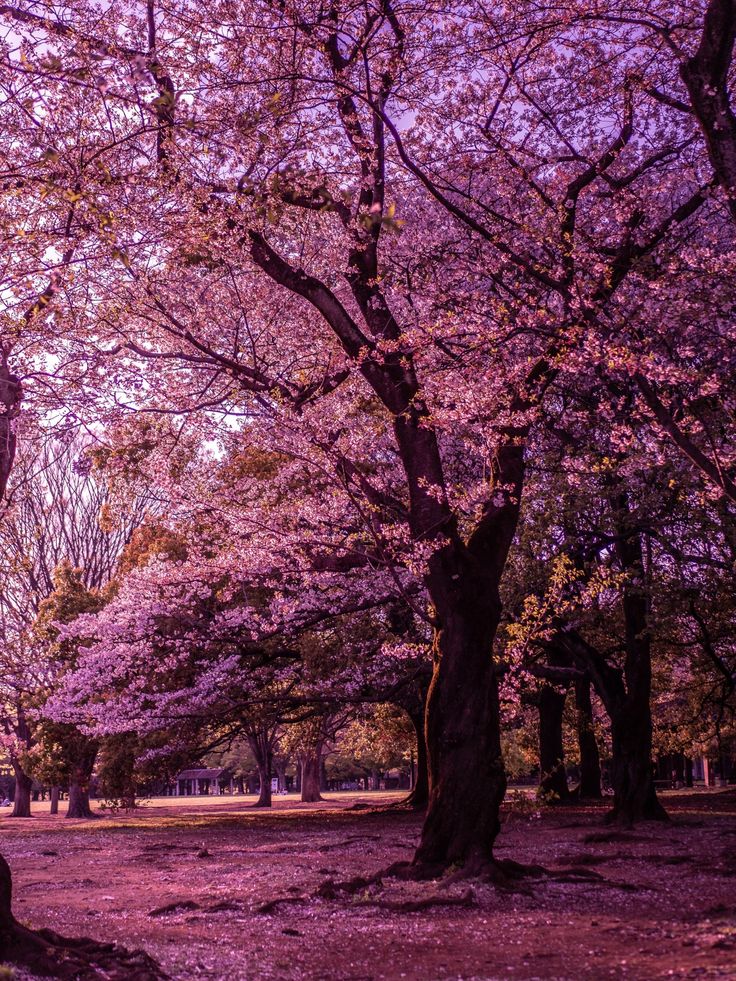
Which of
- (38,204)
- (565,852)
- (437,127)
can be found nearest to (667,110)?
(437,127)

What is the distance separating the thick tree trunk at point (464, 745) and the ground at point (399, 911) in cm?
75

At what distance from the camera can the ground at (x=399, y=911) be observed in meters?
7.82

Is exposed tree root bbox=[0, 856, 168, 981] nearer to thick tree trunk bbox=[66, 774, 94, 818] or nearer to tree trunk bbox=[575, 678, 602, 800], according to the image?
tree trunk bbox=[575, 678, 602, 800]

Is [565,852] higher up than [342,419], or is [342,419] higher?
[342,419]

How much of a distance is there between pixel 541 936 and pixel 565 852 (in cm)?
805

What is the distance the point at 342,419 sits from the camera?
1703 cm

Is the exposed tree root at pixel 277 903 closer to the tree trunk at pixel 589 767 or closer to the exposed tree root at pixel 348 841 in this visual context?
the exposed tree root at pixel 348 841

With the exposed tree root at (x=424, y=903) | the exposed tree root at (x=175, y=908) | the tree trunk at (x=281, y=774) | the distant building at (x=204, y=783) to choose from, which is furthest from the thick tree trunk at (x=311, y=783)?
the distant building at (x=204, y=783)

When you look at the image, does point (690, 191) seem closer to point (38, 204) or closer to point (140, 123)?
point (140, 123)

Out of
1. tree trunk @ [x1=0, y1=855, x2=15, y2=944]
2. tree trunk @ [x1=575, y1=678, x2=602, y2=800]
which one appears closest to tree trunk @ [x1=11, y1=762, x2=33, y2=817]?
tree trunk @ [x1=575, y1=678, x2=602, y2=800]

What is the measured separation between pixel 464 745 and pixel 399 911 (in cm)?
270

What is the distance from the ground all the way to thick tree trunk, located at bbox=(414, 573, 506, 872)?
753mm

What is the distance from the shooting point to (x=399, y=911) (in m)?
10.6

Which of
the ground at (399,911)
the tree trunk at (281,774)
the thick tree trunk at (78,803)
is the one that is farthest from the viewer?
the tree trunk at (281,774)
